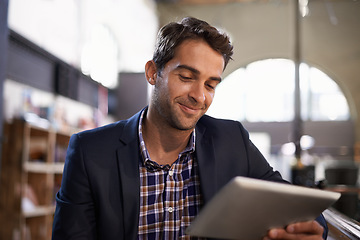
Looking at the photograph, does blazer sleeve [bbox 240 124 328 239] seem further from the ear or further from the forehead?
the ear

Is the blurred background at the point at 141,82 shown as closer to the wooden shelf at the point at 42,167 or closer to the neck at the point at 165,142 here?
the wooden shelf at the point at 42,167

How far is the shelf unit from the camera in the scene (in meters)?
3.95

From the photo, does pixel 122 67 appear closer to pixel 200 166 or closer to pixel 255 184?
pixel 200 166

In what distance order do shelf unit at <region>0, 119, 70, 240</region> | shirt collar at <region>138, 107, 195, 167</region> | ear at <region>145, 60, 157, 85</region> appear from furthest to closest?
shelf unit at <region>0, 119, 70, 240</region> → ear at <region>145, 60, 157, 85</region> → shirt collar at <region>138, 107, 195, 167</region>

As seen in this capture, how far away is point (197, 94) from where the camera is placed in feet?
5.20

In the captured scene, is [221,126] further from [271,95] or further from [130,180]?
[271,95]

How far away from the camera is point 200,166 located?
65.7 inches

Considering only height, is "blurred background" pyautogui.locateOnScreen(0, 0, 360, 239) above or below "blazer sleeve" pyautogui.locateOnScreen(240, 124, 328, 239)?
above

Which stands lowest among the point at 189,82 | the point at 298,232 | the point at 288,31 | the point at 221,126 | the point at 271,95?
the point at 298,232

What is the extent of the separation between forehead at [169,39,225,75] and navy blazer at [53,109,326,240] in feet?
1.03

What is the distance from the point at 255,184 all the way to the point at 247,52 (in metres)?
12.5

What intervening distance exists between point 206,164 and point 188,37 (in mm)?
503

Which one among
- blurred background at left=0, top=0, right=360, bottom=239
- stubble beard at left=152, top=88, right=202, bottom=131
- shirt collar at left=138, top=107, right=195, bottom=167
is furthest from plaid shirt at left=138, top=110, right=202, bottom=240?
blurred background at left=0, top=0, right=360, bottom=239

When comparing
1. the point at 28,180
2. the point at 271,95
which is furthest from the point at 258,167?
the point at 271,95
